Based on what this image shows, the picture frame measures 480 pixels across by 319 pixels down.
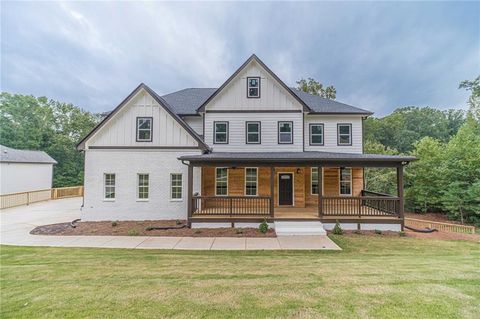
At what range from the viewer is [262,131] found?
13.5 metres

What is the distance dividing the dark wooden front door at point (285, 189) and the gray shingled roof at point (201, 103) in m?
4.65

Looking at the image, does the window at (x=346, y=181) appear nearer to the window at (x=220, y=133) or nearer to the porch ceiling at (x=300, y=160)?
the porch ceiling at (x=300, y=160)

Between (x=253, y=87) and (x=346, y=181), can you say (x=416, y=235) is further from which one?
(x=253, y=87)

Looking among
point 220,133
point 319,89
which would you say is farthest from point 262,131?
point 319,89

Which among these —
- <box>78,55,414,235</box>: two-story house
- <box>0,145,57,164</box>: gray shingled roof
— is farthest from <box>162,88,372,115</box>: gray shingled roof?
<box>0,145,57,164</box>: gray shingled roof

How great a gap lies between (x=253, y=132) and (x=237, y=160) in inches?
133

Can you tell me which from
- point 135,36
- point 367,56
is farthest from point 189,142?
point 367,56

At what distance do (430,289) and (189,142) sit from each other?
10910 mm

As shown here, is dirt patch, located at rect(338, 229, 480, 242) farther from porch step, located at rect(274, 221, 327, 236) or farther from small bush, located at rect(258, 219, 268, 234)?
small bush, located at rect(258, 219, 268, 234)

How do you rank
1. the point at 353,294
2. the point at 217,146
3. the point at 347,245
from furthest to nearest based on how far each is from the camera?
the point at 217,146 → the point at 347,245 → the point at 353,294

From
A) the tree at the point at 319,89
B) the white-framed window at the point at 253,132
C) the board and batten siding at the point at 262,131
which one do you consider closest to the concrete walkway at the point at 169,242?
the board and batten siding at the point at 262,131

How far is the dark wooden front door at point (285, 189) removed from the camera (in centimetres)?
1348

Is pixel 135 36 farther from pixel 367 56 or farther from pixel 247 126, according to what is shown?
pixel 367 56

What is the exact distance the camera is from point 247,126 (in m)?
13.5
